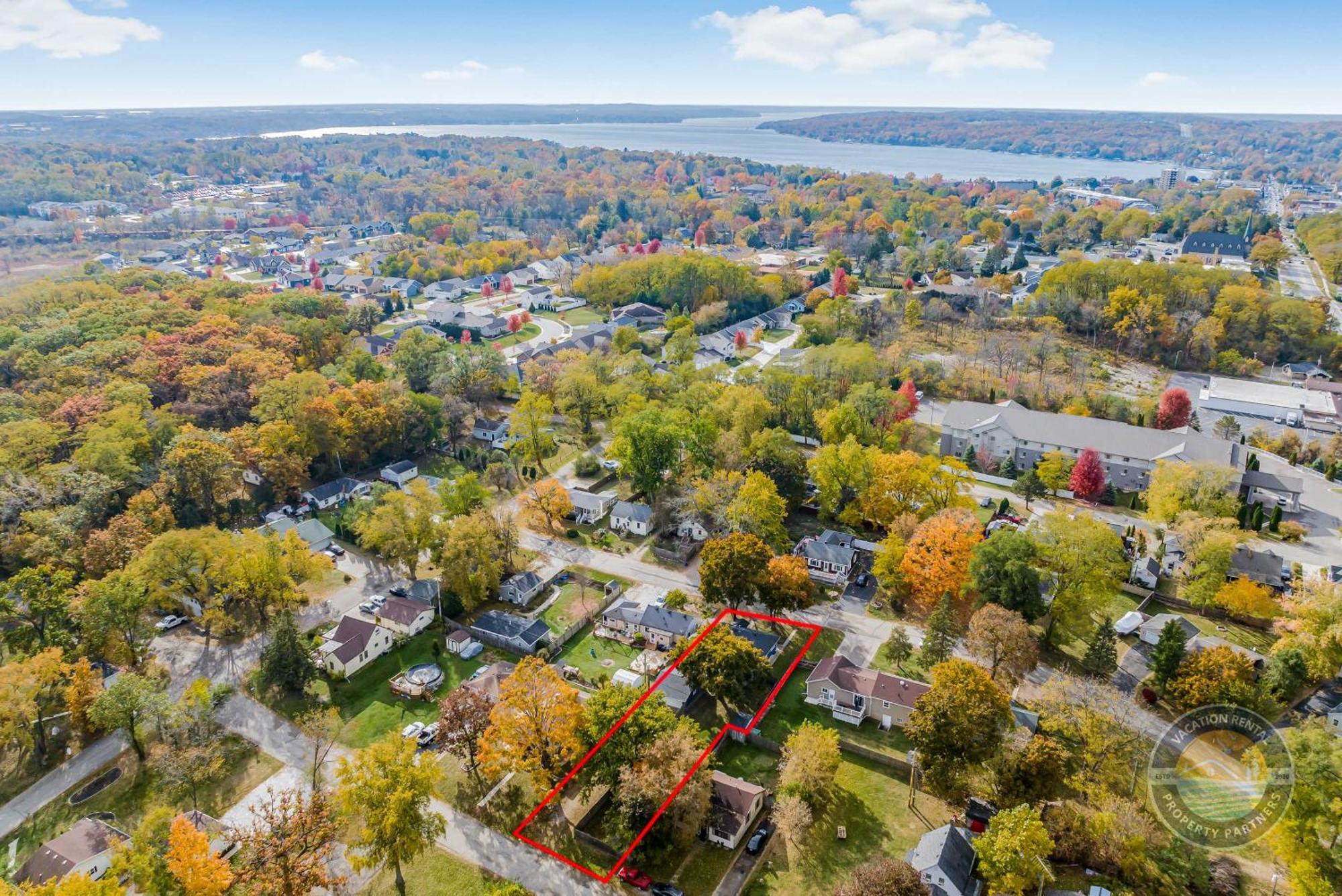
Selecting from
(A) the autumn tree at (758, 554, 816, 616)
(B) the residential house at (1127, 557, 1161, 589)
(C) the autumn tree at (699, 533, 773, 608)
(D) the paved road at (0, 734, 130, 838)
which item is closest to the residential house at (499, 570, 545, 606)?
(C) the autumn tree at (699, 533, 773, 608)

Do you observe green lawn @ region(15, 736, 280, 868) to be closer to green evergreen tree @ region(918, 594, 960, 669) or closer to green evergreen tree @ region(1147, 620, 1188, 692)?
green evergreen tree @ region(918, 594, 960, 669)

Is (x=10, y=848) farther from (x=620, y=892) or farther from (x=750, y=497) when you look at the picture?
(x=750, y=497)

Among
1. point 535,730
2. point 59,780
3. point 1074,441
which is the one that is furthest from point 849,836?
point 1074,441

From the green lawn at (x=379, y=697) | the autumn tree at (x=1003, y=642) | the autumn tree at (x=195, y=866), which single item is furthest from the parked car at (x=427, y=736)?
the autumn tree at (x=1003, y=642)

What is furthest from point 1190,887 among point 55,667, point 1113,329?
point 1113,329

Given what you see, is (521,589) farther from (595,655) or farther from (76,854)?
(76,854)

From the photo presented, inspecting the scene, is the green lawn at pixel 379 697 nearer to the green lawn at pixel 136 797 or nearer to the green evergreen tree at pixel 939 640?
the green lawn at pixel 136 797

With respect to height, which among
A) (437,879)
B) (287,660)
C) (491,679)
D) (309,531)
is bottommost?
(437,879)

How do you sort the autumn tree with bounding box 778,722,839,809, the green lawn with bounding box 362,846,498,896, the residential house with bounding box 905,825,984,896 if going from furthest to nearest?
1. the autumn tree with bounding box 778,722,839,809
2. the green lawn with bounding box 362,846,498,896
3. the residential house with bounding box 905,825,984,896
